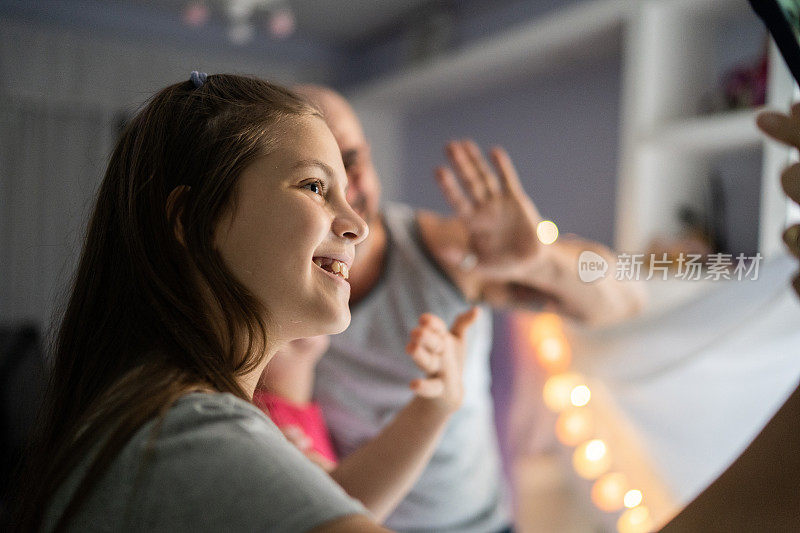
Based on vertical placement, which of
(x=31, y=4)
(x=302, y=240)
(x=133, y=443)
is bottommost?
(x=133, y=443)

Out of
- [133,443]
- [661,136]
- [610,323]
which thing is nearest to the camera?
[133,443]

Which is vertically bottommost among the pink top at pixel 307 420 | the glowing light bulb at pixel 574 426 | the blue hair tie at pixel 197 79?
the glowing light bulb at pixel 574 426

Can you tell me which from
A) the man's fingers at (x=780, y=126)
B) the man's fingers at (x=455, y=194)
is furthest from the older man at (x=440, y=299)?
the man's fingers at (x=780, y=126)

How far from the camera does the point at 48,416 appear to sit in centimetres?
40

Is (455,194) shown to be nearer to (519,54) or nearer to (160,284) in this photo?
(160,284)

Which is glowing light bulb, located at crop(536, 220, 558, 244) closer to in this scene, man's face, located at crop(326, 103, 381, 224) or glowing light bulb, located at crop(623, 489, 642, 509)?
man's face, located at crop(326, 103, 381, 224)

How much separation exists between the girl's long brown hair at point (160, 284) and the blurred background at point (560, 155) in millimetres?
48

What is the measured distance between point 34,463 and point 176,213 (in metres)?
0.18

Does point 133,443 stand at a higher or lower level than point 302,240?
lower

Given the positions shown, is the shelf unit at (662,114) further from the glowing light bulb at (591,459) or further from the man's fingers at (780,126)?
the man's fingers at (780,126)

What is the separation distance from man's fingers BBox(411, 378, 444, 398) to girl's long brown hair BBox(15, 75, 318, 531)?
0.16 m

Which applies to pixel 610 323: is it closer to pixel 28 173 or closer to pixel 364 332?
pixel 364 332

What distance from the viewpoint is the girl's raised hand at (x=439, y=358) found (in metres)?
0.51

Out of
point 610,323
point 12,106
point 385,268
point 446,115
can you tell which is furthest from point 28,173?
point 610,323
